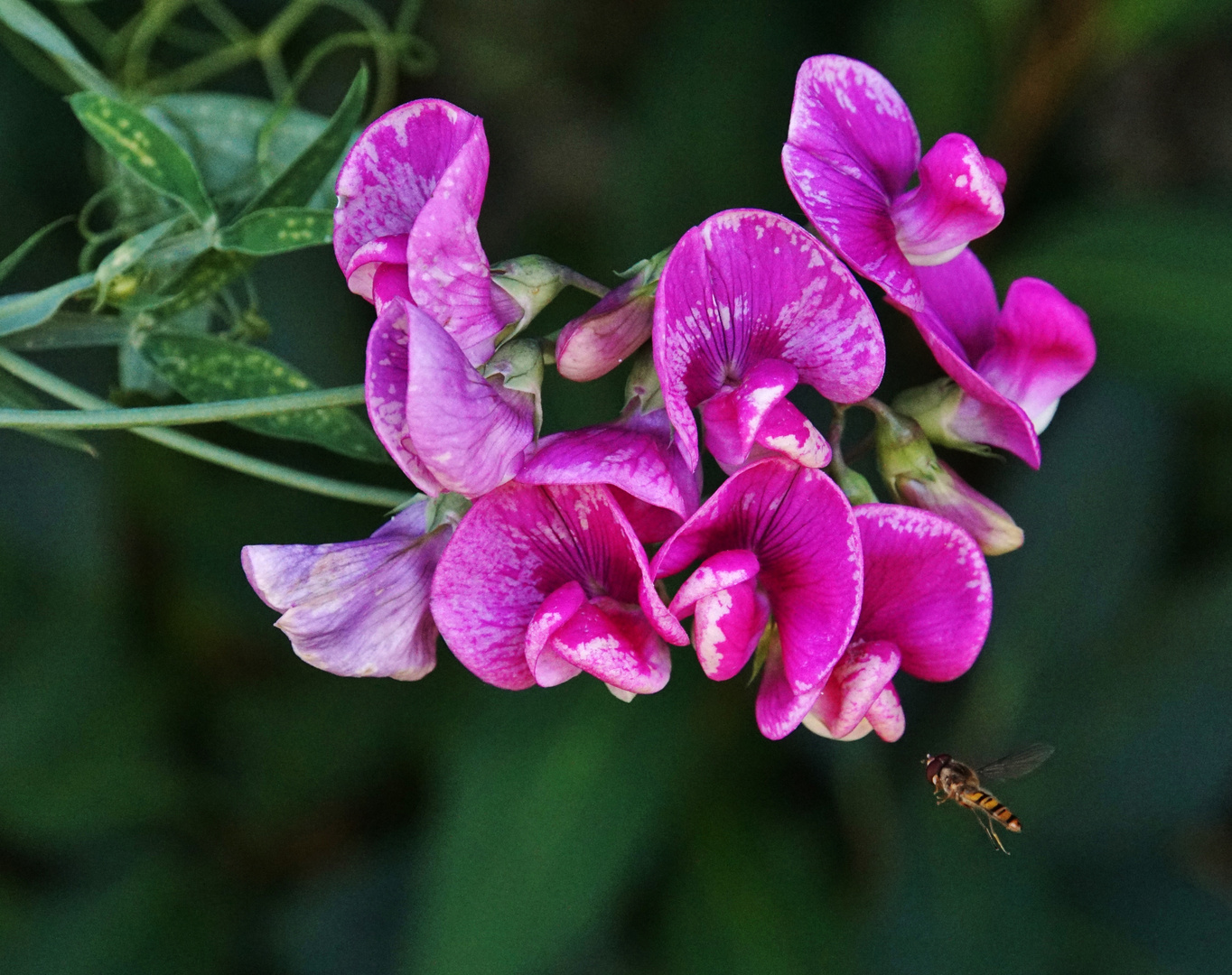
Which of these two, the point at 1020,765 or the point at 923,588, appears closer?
the point at 923,588

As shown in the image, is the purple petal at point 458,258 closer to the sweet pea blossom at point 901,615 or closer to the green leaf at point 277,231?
the green leaf at point 277,231

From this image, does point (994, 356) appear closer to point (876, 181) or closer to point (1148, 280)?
point (876, 181)

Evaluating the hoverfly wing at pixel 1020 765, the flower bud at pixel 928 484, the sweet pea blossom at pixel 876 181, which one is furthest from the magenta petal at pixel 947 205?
the hoverfly wing at pixel 1020 765

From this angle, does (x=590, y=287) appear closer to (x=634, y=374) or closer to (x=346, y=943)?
(x=634, y=374)

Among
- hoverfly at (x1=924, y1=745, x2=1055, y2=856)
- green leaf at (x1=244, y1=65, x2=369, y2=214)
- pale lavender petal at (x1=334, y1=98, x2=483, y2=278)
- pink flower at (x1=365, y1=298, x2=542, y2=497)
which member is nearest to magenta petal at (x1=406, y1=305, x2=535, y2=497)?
pink flower at (x1=365, y1=298, x2=542, y2=497)

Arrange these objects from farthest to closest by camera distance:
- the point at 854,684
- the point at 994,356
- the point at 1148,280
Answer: the point at 1148,280 < the point at 994,356 < the point at 854,684

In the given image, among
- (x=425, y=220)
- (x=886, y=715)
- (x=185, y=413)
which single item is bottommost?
(x=886, y=715)

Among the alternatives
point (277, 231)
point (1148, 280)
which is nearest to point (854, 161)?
point (277, 231)

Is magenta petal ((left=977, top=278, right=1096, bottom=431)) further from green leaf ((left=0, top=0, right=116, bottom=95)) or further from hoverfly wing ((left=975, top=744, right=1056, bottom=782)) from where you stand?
green leaf ((left=0, top=0, right=116, bottom=95))
